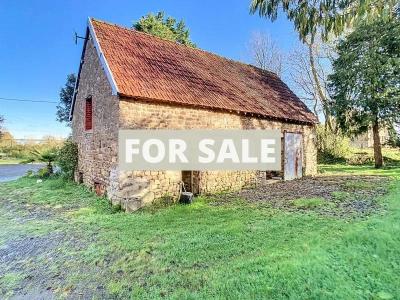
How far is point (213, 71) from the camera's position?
45.8 feet

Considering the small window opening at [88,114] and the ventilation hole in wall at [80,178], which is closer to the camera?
the small window opening at [88,114]

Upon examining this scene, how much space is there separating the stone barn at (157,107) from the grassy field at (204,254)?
201 cm

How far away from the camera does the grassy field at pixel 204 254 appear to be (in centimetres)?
395

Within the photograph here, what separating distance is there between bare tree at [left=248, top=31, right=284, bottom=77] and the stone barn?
17.6m

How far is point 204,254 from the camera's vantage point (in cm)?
510

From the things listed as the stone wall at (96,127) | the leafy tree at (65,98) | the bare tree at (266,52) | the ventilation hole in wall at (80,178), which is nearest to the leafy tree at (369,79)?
the bare tree at (266,52)

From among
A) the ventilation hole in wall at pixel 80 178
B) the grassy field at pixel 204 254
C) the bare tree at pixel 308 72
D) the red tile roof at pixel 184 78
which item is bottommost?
the grassy field at pixel 204 254

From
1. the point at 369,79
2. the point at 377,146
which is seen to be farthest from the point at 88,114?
the point at 377,146

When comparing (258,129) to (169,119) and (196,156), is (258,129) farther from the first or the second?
(169,119)

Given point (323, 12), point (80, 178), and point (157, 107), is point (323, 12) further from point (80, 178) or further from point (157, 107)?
point (80, 178)

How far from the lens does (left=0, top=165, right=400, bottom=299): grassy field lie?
395 centimetres

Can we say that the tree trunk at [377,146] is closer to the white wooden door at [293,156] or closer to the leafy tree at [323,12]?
the white wooden door at [293,156]

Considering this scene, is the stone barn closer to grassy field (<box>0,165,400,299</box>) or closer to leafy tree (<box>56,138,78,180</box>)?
leafy tree (<box>56,138,78,180</box>)

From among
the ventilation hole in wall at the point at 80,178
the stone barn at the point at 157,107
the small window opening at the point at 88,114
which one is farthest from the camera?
the ventilation hole in wall at the point at 80,178
